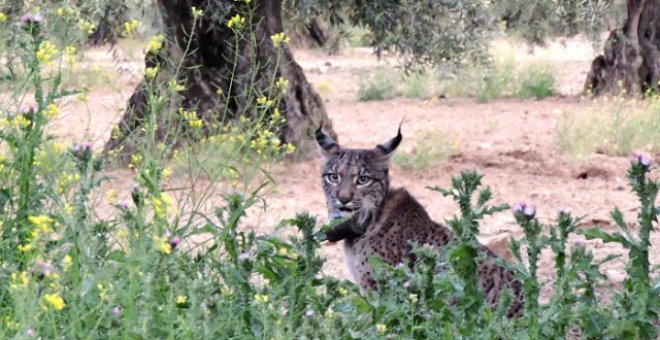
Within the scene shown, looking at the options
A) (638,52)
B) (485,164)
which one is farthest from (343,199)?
(638,52)

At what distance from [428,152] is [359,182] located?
5.39 m

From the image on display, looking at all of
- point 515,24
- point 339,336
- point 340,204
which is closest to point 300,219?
point 339,336

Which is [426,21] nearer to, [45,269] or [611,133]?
[611,133]

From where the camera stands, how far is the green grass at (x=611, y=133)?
13273 mm

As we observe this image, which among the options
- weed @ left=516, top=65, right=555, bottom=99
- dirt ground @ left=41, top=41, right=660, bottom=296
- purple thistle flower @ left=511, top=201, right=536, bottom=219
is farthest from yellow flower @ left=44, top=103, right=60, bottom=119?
weed @ left=516, top=65, right=555, bottom=99

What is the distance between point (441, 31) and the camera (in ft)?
41.9

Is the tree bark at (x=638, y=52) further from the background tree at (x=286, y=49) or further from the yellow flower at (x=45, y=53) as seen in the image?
the yellow flower at (x=45, y=53)

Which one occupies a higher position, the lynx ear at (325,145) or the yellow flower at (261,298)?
the yellow flower at (261,298)

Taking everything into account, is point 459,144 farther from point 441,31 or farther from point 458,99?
point 458,99

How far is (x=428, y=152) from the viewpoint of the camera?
12.9m

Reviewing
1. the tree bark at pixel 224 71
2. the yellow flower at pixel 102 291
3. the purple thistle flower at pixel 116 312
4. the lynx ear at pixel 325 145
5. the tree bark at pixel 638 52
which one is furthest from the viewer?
the tree bark at pixel 638 52

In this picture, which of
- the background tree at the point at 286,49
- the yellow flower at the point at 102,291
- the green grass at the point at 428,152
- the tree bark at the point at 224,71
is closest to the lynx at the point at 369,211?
the yellow flower at the point at 102,291

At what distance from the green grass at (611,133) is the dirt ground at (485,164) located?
0.19 meters

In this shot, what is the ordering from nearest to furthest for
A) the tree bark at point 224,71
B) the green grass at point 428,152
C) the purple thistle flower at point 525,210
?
the purple thistle flower at point 525,210 → the tree bark at point 224,71 → the green grass at point 428,152
